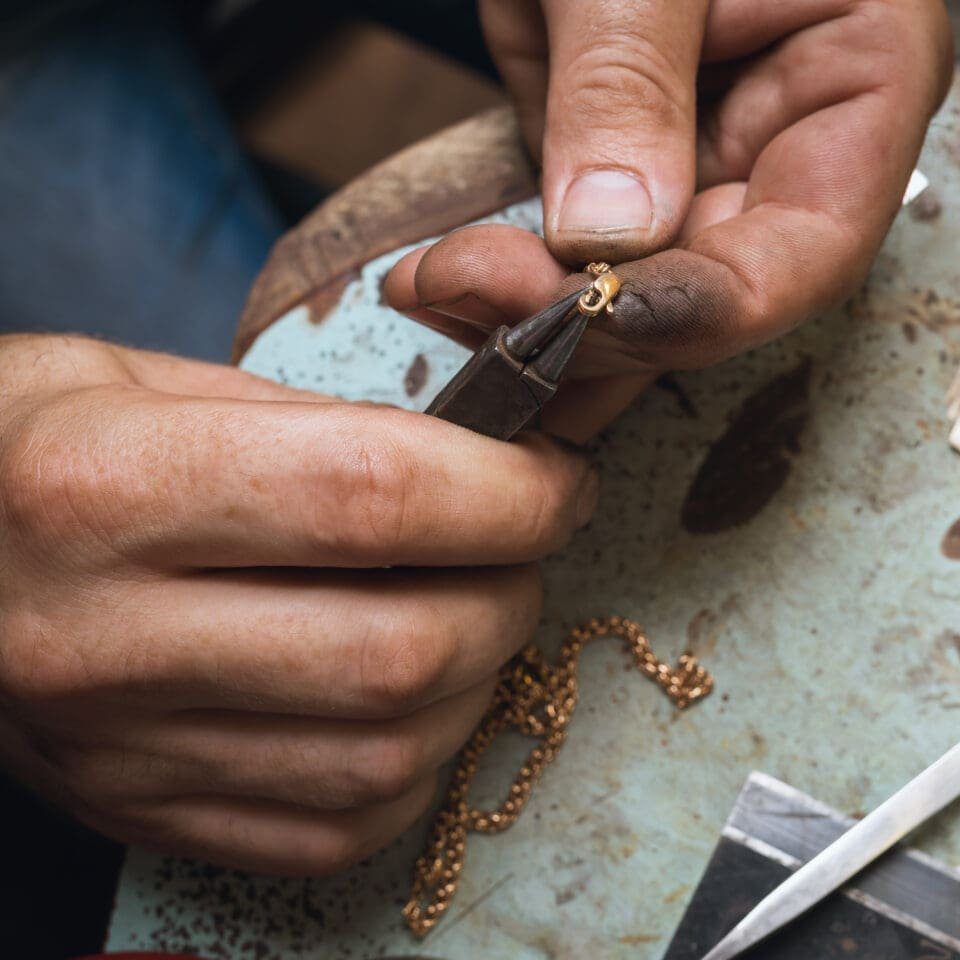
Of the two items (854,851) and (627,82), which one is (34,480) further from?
(854,851)

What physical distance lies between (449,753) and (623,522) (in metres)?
0.29

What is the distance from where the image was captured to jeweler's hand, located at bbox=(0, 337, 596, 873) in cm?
65

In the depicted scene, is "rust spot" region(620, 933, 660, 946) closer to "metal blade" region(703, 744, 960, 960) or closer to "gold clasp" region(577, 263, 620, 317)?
"metal blade" region(703, 744, 960, 960)

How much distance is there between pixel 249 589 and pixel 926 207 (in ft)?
2.51

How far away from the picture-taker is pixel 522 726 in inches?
35.7

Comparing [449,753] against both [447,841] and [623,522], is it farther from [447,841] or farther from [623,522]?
[623,522]

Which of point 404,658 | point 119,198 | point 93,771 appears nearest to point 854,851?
point 404,658

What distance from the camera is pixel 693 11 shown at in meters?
0.75

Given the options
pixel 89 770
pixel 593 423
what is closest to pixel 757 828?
pixel 593 423

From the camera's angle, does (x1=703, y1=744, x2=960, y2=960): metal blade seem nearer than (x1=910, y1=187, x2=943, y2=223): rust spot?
Yes

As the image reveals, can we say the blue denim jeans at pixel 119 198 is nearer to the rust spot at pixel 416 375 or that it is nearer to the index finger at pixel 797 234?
the rust spot at pixel 416 375

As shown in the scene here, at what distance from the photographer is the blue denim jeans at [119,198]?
129 cm

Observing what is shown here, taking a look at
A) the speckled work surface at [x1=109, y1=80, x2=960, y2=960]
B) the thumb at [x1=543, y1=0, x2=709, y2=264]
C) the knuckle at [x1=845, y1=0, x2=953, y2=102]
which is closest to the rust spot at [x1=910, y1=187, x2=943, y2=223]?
the speckled work surface at [x1=109, y1=80, x2=960, y2=960]

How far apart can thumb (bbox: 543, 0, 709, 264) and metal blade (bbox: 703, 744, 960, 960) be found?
20.7 inches
